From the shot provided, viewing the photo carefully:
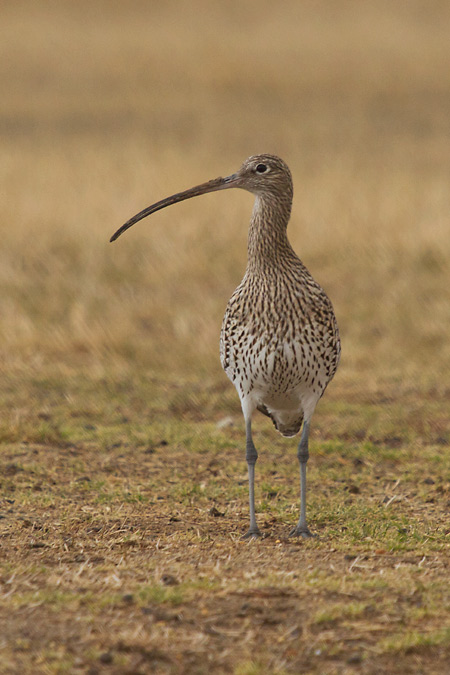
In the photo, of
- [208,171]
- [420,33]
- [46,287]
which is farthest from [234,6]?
[46,287]

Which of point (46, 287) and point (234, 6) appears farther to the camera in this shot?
point (234, 6)

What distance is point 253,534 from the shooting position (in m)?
6.50

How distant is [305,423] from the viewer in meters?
6.75

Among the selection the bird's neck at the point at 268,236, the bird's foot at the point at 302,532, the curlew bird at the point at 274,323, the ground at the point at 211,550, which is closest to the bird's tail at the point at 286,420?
the curlew bird at the point at 274,323

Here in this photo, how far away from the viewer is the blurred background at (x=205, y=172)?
12.8 meters

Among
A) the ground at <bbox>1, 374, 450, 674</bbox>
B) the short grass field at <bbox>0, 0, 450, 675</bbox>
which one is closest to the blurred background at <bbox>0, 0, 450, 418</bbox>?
the short grass field at <bbox>0, 0, 450, 675</bbox>

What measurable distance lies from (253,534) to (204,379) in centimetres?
520

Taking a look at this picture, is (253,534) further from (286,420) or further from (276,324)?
(276,324)

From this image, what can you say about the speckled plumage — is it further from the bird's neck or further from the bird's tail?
the bird's tail

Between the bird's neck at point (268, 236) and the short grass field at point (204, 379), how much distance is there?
168cm

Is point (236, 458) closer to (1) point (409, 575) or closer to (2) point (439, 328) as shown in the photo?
(1) point (409, 575)

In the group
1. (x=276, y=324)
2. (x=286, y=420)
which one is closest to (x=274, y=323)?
(x=276, y=324)

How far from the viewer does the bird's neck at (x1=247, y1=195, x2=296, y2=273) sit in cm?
655

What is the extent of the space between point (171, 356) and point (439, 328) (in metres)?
3.27
